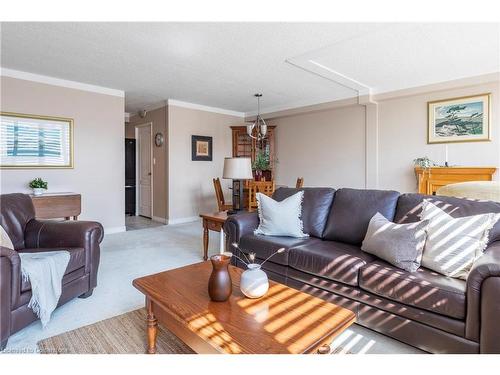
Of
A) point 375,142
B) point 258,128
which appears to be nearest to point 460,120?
point 375,142

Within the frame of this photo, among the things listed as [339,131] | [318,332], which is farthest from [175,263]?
[339,131]

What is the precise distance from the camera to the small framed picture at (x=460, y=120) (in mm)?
4094

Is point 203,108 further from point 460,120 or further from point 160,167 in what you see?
point 460,120

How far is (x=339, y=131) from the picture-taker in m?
5.67

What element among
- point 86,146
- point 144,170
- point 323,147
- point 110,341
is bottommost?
point 110,341

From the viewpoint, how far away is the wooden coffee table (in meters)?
1.18

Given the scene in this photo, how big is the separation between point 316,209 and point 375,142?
2.94m

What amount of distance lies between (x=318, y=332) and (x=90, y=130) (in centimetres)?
475

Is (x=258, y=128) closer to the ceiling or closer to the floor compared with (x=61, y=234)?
closer to the ceiling

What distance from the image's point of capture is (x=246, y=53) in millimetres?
3449

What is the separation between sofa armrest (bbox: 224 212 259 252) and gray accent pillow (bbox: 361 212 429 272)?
111 cm

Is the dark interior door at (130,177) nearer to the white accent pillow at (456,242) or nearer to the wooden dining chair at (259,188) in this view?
the wooden dining chair at (259,188)

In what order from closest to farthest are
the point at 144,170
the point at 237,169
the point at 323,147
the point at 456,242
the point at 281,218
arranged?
the point at 456,242
the point at 281,218
the point at 237,169
the point at 323,147
the point at 144,170

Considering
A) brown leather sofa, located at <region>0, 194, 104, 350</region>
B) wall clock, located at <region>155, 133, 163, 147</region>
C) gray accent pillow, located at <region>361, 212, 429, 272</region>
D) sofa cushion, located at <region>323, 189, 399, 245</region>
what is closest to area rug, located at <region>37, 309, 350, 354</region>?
brown leather sofa, located at <region>0, 194, 104, 350</region>
